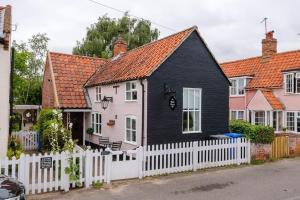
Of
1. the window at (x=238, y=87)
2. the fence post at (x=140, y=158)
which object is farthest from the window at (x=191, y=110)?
the window at (x=238, y=87)

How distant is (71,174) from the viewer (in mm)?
10352

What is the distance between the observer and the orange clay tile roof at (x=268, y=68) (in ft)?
79.7

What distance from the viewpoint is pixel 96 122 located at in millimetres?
Result: 20922

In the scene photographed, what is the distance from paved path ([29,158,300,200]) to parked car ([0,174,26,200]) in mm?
2527

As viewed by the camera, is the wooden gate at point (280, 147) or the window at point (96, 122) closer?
the wooden gate at point (280, 147)

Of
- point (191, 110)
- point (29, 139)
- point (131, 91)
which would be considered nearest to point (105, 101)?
point (131, 91)

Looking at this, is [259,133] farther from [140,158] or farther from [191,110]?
[140,158]

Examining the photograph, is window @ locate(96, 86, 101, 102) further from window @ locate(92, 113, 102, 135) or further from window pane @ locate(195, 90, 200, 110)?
window pane @ locate(195, 90, 200, 110)

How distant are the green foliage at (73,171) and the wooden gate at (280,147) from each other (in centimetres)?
1062

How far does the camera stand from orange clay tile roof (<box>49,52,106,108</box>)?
20.8 metres

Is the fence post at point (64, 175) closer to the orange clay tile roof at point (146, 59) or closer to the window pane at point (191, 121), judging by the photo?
the orange clay tile roof at point (146, 59)

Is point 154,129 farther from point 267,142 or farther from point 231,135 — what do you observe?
point 267,142

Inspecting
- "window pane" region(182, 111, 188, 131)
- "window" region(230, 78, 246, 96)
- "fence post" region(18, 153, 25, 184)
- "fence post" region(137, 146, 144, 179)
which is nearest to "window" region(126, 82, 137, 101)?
"window pane" region(182, 111, 188, 131)

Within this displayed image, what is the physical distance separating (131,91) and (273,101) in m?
12.9
